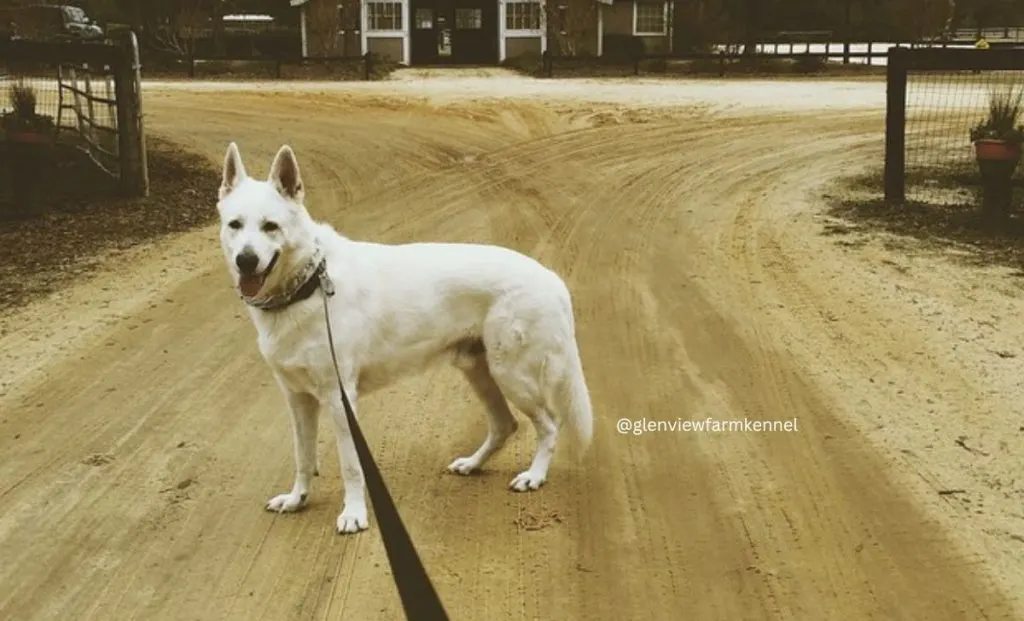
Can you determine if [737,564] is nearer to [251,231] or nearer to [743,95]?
[251,231]

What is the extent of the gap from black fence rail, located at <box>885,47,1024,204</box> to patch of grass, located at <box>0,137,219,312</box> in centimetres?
867

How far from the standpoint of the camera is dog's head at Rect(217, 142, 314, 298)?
4.95 meters

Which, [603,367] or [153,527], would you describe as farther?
[603,367]

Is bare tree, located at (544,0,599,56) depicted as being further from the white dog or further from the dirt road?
the white dog

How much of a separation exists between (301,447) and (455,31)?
41588 millimetres

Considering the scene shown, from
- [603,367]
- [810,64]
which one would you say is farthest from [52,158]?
[810,64]

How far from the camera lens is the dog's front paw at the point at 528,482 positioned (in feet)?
19.2

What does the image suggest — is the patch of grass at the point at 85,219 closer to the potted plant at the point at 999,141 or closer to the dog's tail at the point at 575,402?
the dog's tail at the point at 575,402

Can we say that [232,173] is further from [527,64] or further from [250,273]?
[527,64]

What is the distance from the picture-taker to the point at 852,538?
17.3ft

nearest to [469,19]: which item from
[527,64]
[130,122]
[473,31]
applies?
[473,31]

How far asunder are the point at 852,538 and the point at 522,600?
65.0 inches

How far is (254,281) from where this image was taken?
16.5 feet

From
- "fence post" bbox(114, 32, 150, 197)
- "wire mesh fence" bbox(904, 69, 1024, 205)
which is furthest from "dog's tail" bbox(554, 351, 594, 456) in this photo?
"fence post" bbox(114, 32, 150, 197)
